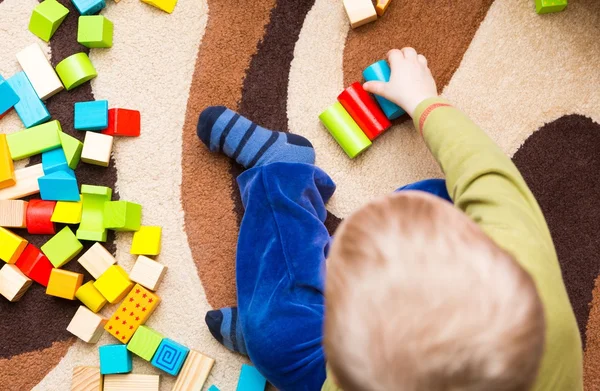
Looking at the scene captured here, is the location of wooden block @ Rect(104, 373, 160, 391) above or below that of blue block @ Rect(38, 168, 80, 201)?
below

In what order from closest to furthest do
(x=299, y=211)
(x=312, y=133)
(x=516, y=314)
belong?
(x=516, y=314) < (x=299, y=211) < (x=312, y=133)

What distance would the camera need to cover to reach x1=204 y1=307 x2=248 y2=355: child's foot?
2.87 ft

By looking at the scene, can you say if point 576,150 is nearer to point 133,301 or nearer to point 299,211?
point 299,211

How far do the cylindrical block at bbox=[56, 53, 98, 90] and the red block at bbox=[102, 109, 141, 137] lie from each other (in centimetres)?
7

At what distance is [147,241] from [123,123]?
205mm

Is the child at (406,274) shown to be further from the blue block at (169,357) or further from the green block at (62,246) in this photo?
the green block at (62,246)

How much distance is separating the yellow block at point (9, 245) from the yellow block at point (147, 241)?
189 mm

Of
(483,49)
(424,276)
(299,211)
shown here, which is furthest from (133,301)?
(483,49)

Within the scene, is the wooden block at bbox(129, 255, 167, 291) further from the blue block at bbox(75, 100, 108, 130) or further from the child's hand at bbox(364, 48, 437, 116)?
the child's hand at bbox(364, 48, 437, 116)

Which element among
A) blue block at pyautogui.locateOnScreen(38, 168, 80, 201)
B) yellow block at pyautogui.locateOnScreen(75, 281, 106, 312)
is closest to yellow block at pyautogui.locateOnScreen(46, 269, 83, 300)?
yellow block at pyautogui.locateOnScreen(75, 281, 106, 312)

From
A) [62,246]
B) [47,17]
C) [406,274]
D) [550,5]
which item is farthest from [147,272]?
[550,5]

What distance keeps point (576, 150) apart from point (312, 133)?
436 millimetres

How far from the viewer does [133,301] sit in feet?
2.97

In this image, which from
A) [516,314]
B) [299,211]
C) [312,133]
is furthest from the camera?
[312,133]
